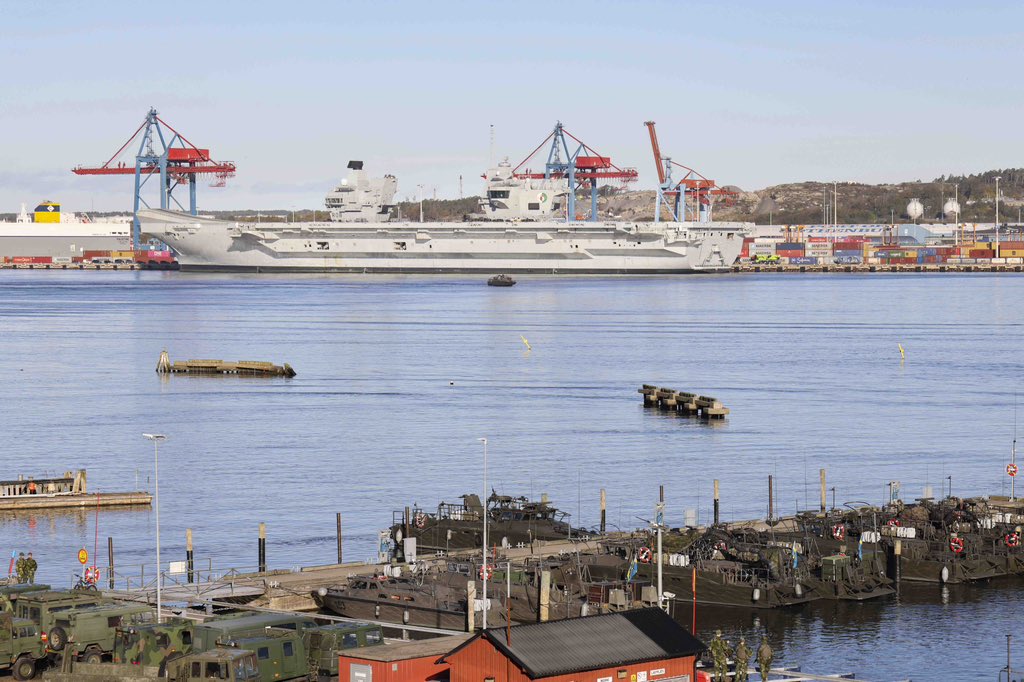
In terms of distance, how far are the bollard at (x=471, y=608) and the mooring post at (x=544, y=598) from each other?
41.3 inches

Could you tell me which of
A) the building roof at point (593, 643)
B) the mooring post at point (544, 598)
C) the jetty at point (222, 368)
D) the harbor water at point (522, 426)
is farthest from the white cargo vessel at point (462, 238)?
the building roof at point (593, 643)

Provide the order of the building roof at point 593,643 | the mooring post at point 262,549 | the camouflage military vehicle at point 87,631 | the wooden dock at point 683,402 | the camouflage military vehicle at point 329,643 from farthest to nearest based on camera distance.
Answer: the wooden dock at point 683,402 → the mooring post at point 262,549 → the camouflage military vehicle at point 87,631 → the camouflage military vehicle at point 329,643 → the building roof at point 593,643

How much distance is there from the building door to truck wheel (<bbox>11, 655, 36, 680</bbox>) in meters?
4.83

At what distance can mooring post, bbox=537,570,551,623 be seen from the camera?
957 inches

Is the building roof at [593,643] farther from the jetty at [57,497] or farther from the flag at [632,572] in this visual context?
the jetty at [57,497]

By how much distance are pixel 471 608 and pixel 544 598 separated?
1352 millimetres

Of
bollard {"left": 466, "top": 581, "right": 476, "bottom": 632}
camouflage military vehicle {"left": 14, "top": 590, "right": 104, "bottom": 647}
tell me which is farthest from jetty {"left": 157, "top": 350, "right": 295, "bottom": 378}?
camouflage military vehicle {"left": 14, "top": 590, "right": 104, "bottom": 647}

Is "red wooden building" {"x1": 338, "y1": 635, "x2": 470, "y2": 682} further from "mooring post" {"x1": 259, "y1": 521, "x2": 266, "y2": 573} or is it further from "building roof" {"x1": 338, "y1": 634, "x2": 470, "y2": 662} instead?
"mooring post" {"x1": 259, "y1": 521, "x2": 266, "y2": 573}

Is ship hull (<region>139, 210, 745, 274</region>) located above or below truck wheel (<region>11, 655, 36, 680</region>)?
above

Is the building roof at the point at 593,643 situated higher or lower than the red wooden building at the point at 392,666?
higher

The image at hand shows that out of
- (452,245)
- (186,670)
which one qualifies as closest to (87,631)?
(186,670)

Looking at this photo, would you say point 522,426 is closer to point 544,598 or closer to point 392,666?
point 544,598

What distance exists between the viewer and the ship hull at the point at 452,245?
15488 centimetres

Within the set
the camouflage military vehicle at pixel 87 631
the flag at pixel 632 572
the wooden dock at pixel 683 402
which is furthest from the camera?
the wooden dock at pixel 683 402
